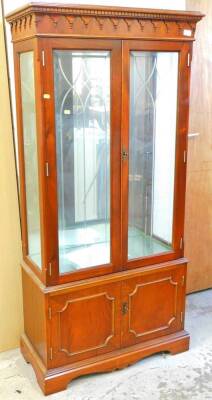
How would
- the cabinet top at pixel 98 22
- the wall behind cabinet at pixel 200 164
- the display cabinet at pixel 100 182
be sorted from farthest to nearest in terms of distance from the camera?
the wall behind cabinet at pixel 200 164
the display cabinet at pixel 100 182
the cabinet top at pixel 98 22

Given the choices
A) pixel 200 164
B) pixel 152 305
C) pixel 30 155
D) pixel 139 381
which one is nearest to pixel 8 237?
pixel 30 155

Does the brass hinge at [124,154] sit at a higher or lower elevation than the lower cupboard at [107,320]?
higher

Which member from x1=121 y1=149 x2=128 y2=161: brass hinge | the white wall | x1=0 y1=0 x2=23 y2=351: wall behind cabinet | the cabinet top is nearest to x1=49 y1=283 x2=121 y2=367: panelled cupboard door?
x1=0 y1=0 x2=23 y2=351: wall behind cabinet

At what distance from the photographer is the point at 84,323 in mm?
2236

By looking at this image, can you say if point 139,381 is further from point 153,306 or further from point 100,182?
point 100,182

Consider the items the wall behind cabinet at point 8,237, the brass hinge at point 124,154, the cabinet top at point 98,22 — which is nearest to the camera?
the cabinet top at point 98,22

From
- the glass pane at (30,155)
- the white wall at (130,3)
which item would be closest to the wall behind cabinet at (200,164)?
the white wall at (130,3)

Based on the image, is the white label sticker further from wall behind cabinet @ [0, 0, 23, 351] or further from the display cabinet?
wall behind cabinet @ [0, 0, 23, 351]

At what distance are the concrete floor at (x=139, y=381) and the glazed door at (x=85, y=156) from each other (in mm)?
569

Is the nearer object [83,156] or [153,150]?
[83,156]

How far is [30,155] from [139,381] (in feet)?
4.14

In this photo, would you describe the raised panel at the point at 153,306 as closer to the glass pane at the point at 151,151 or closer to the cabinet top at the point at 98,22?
the glass pane at the point at 151,151

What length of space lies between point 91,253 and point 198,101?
1261 mm

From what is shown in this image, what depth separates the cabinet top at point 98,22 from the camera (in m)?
1.84
